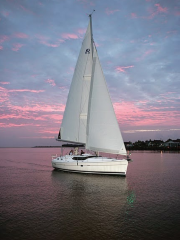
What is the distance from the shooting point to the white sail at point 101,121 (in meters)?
27.6

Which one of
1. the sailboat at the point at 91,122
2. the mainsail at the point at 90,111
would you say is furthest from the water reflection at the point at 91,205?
the mainsail at the point at 90,111

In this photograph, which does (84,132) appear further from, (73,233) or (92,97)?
(73,233)

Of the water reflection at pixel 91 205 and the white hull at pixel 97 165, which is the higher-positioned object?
the white hull at pixel 97 165

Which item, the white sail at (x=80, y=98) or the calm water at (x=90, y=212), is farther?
the white sail at (x=80, y=98)

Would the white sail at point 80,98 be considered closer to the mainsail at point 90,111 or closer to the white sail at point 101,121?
the mainsail at point 90,111

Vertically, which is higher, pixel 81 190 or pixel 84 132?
pixel 84 132

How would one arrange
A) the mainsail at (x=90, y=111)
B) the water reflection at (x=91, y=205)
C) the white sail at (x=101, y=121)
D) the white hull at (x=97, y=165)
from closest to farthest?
1. the water reflection at (x=91, y=205)
2. the white hull at (x=97, y=165)
3. the white sail at (x=101, y=121)
4. the mainsail at (x=90, y=111)

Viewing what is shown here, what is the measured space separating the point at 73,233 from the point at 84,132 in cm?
2040

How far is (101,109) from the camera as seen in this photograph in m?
28.6

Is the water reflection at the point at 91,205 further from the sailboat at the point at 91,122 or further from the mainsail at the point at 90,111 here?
the mainsail at the point at 90,111

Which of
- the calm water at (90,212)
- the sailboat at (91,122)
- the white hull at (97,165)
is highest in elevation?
the sailboat at (91,122)

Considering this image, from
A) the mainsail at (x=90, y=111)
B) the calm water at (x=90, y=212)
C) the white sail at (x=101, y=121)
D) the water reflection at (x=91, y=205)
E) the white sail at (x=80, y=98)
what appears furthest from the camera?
the white sail at (x=80, y=98)

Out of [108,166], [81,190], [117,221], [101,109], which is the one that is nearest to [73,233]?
[117,221]

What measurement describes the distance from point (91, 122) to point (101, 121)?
4.90ft
